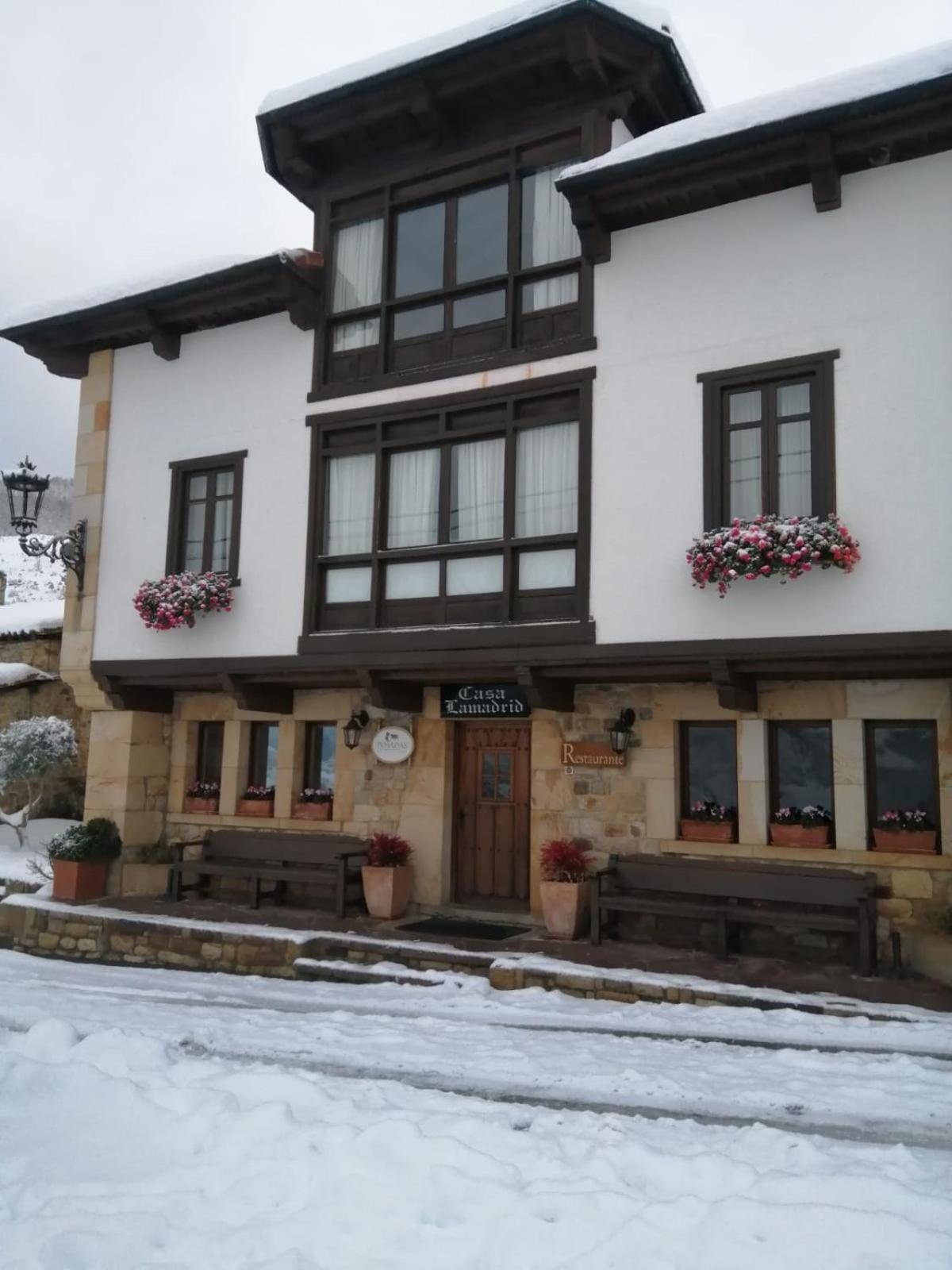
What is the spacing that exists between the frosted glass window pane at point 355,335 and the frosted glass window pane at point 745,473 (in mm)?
4199

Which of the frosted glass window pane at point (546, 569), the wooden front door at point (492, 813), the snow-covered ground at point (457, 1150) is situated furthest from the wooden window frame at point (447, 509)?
the snow-covered ground at point (457, 1150)

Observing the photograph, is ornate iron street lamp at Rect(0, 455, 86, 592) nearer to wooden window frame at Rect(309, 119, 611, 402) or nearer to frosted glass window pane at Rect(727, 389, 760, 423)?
wooden window frame at Rect(309, 119, 611, 402)

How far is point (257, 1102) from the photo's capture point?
16.9 ft

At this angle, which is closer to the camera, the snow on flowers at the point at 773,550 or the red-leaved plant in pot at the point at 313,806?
the snow on flowers at the point at 773,550

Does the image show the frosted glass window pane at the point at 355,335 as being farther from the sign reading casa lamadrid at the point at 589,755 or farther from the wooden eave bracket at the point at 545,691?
the sign reading casa lamadrid at the point at 589,755

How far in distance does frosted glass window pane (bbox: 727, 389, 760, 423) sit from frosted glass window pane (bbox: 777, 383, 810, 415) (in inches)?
7.5

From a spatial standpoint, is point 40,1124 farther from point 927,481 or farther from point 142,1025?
point 927,481

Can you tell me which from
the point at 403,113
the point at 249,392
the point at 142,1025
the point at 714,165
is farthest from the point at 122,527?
the point at 714,165

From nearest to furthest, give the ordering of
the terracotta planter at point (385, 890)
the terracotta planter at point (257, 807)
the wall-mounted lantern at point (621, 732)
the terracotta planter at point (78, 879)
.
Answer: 1. the wall-mounted lantern at point (621, 732)
2. the terracotta planter at point (385, 890)
3. the terracotta planter at point (78, 879)
4. the terracotta planter at point (257, 807)

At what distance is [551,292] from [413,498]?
246 centimetres

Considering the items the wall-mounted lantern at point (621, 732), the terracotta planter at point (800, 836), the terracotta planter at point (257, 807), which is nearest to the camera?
the terracotta planter at point (800, 836)

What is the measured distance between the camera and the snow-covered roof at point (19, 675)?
1588 centimetres

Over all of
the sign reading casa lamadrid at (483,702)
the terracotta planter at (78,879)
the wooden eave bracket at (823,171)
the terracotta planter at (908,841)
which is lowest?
the terracotta planter at (78,879)

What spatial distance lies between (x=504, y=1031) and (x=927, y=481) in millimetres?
5286
